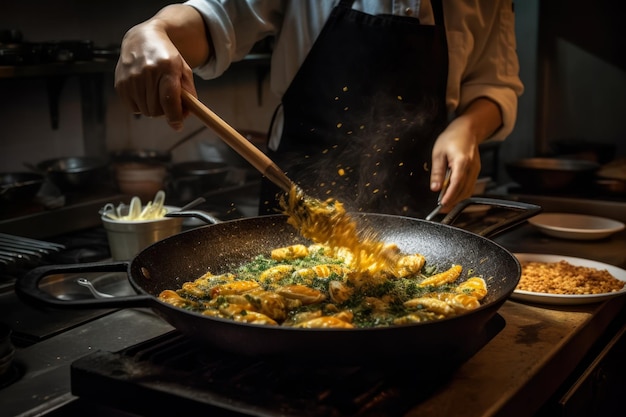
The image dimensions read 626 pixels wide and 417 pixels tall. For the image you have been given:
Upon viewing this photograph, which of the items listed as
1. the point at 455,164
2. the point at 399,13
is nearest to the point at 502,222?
the point at 455,164

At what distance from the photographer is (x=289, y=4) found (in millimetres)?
2375

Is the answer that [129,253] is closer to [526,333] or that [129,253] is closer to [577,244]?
[526,333]

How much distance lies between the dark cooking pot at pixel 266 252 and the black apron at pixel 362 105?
0.34 meters

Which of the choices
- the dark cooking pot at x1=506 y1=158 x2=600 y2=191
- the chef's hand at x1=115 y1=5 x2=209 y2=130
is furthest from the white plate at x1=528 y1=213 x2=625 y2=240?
the chef's hand at x1=115 y1=5 x2=209 y2=130

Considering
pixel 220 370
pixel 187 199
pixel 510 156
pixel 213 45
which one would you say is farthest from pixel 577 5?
pixel 220 370

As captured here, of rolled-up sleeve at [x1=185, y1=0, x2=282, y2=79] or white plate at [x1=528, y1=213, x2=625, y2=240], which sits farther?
white plate at [x1=528, y1=213, x2=625, y2=240]

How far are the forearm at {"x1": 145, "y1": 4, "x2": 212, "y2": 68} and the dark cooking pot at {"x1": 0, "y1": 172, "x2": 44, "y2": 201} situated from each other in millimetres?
1014

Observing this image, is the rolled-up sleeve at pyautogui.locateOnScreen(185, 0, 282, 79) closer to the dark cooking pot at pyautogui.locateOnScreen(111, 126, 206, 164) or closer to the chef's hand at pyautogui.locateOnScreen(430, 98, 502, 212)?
the chef's hand at pyautogui.locateOnScreen(430, 98, 502, 212)

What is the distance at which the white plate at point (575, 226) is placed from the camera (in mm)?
2756

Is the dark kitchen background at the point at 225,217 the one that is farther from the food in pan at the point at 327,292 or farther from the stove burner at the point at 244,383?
the food in pan at the point at 327,292

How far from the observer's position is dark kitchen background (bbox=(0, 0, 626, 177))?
312 centimetres

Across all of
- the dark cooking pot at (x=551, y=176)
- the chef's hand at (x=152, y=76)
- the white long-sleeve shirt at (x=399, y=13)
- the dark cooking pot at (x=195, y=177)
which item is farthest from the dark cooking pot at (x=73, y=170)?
the dark cooking pot at (x=551, y=176)

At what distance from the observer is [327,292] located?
5.42 ft

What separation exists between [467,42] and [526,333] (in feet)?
4.16
